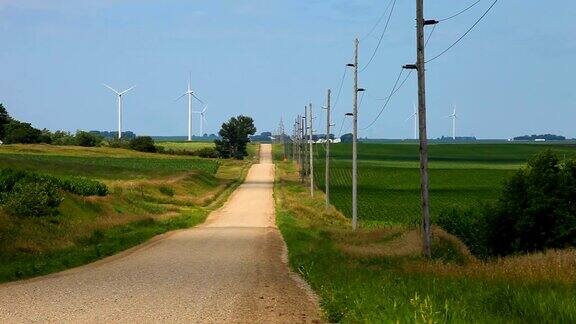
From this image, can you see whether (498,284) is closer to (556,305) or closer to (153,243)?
(556,305)

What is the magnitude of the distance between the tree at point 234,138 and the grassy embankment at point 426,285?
499ft

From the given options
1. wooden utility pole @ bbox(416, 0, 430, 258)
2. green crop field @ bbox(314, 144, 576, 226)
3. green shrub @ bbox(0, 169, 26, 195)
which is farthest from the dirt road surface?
green crop field @ bbox(314, 144, 576, 226)

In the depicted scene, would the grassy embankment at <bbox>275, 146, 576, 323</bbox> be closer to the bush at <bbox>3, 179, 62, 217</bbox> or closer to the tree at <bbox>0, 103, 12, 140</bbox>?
the bush at <bbox>3, 179, 62, 217</bbox>

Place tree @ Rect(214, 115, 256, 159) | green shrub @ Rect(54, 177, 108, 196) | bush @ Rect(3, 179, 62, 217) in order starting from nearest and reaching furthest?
bush @ Rect(3, 179, 62, 217)
green shrub @ Rect(54, 177, 108, 196)
tree @ Rect(214, 115, 256, 159)

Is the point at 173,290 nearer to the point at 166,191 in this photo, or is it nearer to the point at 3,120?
the point at 166,191

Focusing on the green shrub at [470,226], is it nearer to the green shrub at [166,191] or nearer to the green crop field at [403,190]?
the green crop field at [403,190]

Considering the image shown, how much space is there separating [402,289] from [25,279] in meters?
10.5

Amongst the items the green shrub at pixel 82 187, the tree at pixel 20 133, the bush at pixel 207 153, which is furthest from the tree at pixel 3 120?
the green shrub at pixel 82 187

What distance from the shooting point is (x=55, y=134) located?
16500 centimetres

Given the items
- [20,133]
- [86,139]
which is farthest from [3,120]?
[86,139]

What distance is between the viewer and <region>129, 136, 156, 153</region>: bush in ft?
492

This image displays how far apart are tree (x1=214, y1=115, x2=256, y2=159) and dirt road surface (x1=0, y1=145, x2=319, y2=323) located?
497 ft

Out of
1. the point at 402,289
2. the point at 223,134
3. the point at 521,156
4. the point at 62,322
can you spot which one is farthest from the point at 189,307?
the point at 223,134

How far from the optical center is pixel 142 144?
151 m
